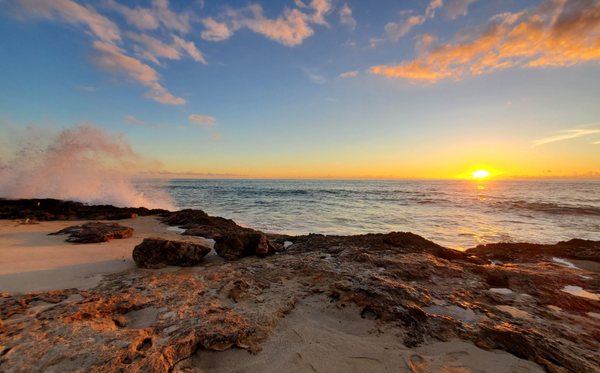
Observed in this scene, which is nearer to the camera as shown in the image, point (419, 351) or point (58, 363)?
point (58, 363)

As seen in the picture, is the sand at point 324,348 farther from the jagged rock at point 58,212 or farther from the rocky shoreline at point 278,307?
the jagged rock at point 58,212

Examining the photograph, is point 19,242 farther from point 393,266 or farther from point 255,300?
point 393,266

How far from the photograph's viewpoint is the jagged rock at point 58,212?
10.0 meters

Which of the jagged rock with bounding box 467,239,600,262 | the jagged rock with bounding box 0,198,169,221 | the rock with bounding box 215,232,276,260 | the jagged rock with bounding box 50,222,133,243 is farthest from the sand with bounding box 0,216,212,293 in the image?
the jagged rock with bounding box 467,239,600,262

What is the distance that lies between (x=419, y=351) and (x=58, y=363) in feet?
10.1

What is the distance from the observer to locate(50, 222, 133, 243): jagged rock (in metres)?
6.50

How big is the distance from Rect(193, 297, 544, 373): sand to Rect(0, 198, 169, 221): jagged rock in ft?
33.2

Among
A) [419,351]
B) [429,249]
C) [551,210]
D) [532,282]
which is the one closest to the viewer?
[419,351]

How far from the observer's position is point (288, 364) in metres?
2.40

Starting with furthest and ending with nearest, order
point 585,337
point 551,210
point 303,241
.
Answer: point 551,210 → point 303,241 → point 585,337

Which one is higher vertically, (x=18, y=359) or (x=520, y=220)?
(x=18, y=359)

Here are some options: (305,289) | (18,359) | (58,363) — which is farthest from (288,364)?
(18,359)

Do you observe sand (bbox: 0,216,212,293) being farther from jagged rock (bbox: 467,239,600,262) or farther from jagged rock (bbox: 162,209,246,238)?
jagged rock (bbox: 467,239,600,262)

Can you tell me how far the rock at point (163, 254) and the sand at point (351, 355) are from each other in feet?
9.26
